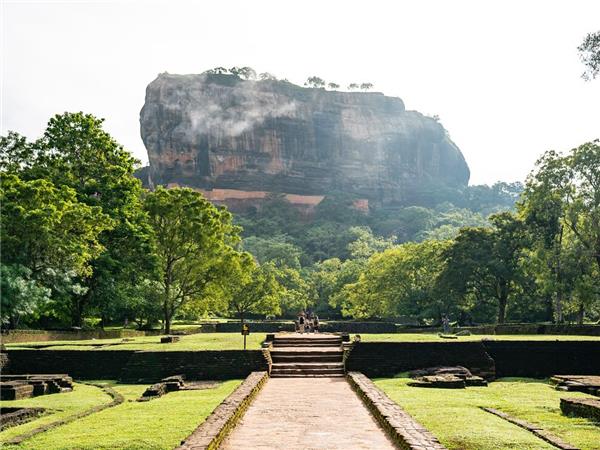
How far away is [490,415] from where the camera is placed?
12.1 m

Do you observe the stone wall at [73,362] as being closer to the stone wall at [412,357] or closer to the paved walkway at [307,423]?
the paved walkway at [307,423]

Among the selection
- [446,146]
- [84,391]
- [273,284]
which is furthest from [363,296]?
[446,146]

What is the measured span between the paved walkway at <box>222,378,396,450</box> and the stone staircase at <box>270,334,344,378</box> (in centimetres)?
346

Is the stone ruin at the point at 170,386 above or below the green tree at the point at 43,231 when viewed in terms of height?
below

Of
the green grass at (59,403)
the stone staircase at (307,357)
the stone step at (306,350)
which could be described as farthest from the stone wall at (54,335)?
the stone step at (306,350)

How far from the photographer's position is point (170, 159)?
146750mm

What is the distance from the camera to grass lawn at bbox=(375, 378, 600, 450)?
9.63 m

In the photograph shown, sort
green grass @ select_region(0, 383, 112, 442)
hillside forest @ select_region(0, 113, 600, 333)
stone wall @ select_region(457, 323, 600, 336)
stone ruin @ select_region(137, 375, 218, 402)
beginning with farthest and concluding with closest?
stone wall @ select_region(457, 323, 600, 336) → hillside forest @ select_region(0, 113, 600, 333) → stone ruin @ select_region(137, 375, 218, 402) → green grass @ select_region(0, 383, 112, 442)

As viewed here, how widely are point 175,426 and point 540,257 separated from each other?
31.0m

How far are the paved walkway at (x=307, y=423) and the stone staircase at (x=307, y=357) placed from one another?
3.46 metres

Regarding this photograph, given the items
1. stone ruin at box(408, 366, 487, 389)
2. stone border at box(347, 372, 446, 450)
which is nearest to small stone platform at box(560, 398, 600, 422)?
stone border at box(347, 372, 446, 450)

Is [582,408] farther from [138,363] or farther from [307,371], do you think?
[138,363]

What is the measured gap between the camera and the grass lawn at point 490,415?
379 inches

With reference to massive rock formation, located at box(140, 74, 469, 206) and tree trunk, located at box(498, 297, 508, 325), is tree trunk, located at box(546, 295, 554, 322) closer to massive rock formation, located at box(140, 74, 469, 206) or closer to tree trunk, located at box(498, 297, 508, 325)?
tree trunk, located at box(498, 297, 508, 325)
